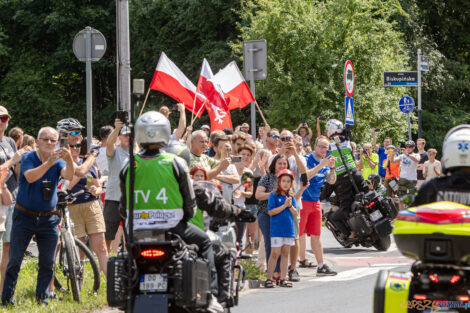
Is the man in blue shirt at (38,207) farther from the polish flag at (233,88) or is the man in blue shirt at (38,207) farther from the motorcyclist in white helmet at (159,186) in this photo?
the polish flag at (233,88)

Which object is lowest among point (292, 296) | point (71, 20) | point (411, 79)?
point (292, 296)

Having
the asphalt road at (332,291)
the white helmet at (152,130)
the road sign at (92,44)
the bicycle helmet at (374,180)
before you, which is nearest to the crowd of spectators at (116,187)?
the asphalt road at (332,291)

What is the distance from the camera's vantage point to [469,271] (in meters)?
5.96

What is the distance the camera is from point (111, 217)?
10883mm

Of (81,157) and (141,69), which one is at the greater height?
(141,69)

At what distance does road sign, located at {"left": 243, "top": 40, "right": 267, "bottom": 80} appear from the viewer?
1520 cm

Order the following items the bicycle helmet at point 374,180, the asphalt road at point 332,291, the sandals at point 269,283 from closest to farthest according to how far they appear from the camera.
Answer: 1. the asphalt road at point 332,291
2. the sandals at point 269,283
3. the bicycle helmet at point 374,180

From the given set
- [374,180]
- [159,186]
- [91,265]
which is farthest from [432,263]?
[374,180]

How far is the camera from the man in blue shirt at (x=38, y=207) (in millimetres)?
9337

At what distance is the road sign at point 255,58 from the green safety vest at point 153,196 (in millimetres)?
8305

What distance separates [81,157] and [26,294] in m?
2.48

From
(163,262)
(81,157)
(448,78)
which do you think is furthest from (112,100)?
(163,262)

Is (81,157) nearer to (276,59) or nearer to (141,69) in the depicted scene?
(276,59)

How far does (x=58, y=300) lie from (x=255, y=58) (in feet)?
22.3
